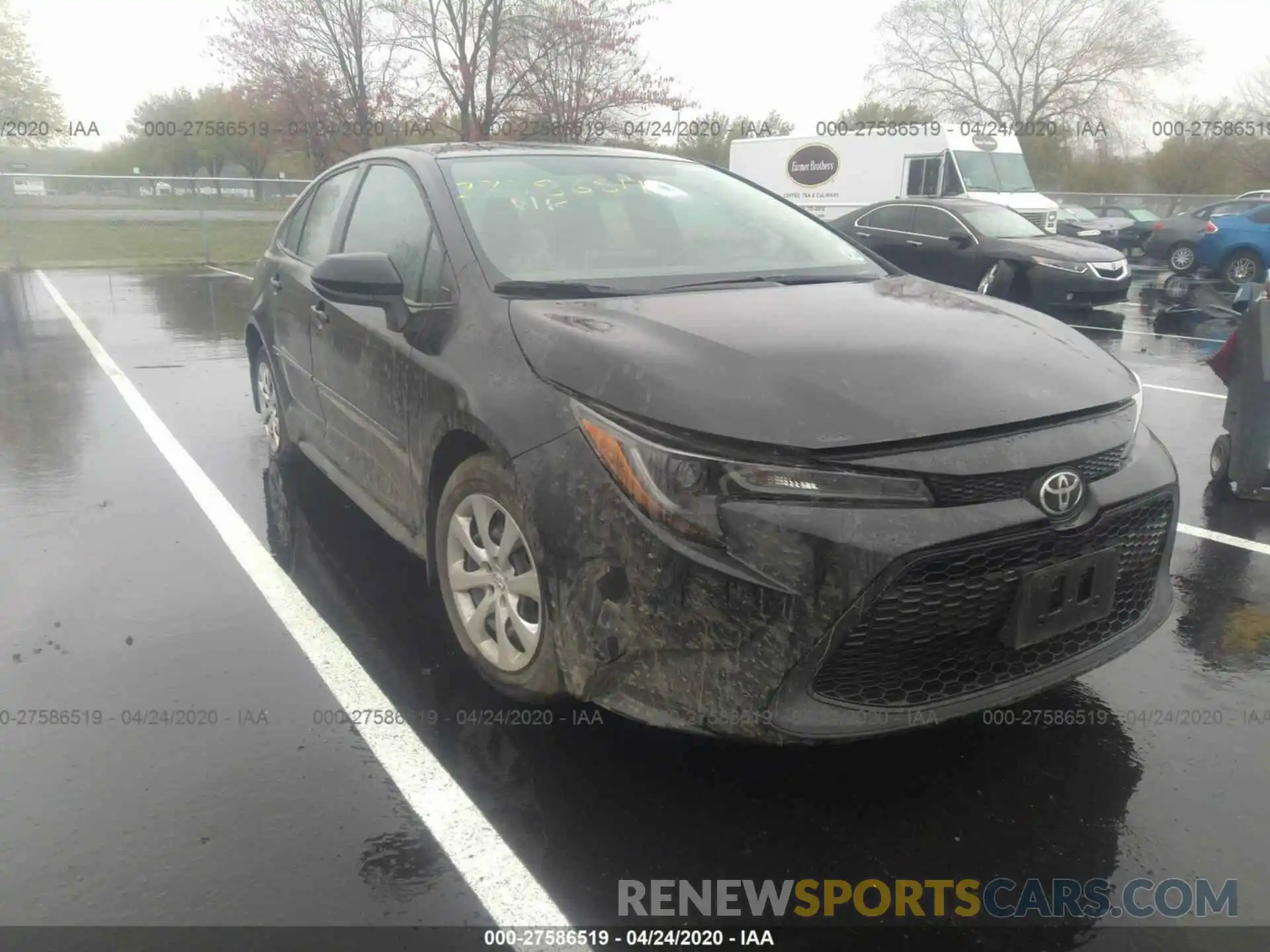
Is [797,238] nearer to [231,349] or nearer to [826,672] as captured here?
[826,672]

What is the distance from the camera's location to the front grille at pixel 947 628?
2268 millimetres

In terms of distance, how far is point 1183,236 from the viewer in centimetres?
1919

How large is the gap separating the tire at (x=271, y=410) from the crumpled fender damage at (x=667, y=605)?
3.01 m

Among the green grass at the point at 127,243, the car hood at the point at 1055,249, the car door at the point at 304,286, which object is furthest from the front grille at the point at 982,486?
the green grass at the point at 127,243

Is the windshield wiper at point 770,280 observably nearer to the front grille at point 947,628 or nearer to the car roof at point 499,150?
the car roof at point 499,150

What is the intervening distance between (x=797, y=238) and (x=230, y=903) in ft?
9.64

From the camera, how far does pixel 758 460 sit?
2.28 metres

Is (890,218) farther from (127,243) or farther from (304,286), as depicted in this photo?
(127,243)

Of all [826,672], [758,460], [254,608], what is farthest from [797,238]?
[254,608]

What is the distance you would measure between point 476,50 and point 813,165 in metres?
7.45

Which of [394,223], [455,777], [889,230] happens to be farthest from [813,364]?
[889,230]

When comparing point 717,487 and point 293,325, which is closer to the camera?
point 717,487

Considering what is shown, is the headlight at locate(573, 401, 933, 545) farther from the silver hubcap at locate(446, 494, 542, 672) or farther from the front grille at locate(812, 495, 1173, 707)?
the silver hubcap at locate(446, 494, 542, 672)

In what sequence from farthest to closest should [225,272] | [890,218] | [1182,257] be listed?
[1182,257], [225,272], [890,218]
